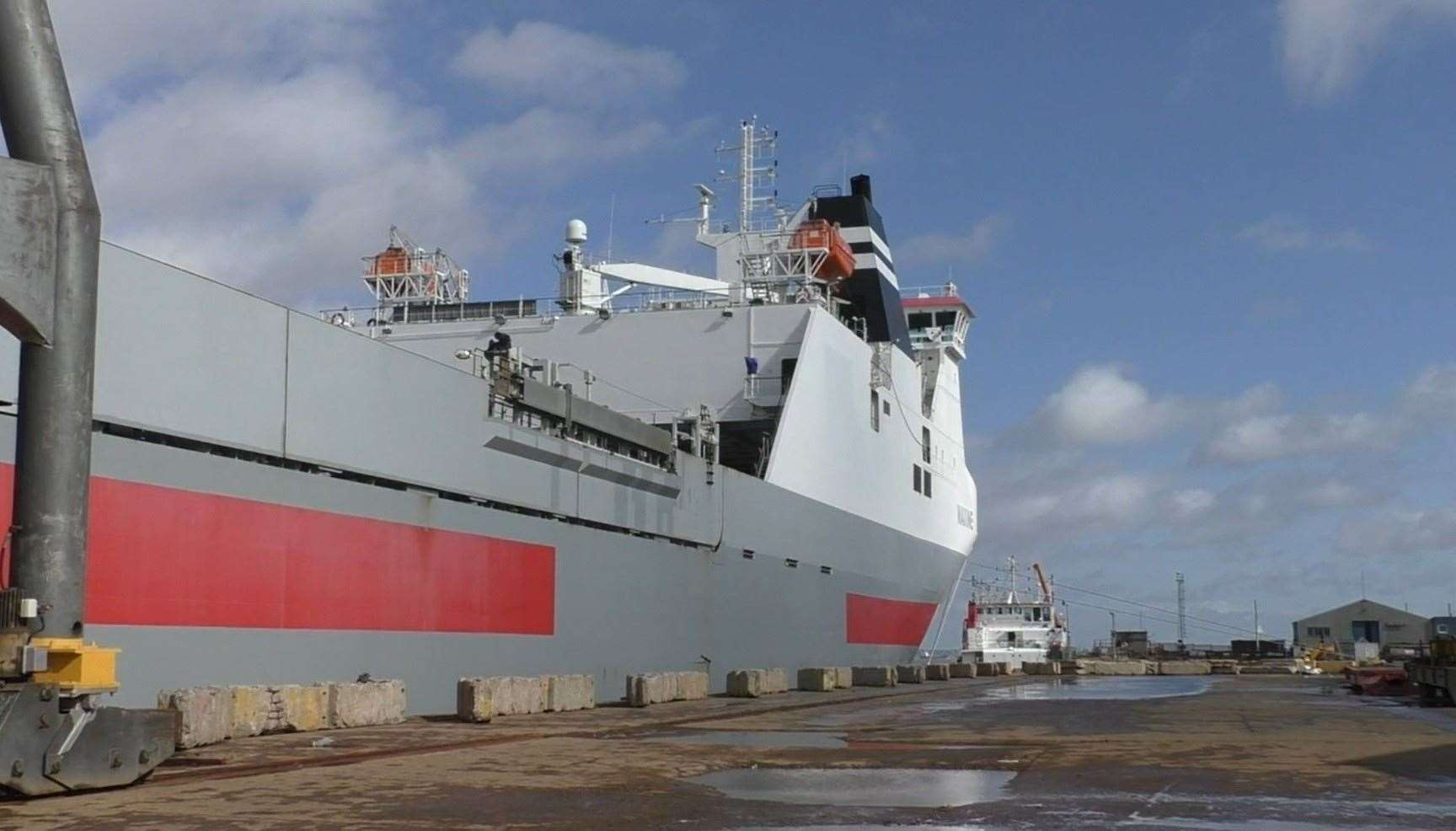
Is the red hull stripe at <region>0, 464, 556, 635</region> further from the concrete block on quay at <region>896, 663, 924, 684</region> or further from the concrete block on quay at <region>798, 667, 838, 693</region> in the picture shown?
the concrete block on quay at <region>896, 663, 924, 684</region>

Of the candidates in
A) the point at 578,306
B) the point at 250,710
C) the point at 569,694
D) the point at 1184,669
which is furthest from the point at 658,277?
the point at 1184,669

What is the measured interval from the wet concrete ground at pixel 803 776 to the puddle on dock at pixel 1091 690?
7.71 meters

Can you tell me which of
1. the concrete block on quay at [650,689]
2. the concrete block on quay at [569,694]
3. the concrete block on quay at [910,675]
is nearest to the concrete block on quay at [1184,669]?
the concrete block on quay at [910,675]

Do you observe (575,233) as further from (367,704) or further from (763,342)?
(367,704)

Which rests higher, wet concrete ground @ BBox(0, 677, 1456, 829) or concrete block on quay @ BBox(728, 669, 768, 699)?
wet concrete ground @ BBox(0, 677, 1456, 829)

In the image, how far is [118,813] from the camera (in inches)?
308

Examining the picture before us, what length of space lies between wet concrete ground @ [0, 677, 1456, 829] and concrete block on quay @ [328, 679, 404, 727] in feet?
1.14

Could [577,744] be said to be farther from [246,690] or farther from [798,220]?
[798,220]

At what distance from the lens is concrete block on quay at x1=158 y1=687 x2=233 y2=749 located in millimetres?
12211

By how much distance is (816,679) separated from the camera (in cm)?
2658

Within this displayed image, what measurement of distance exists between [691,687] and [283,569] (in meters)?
8.47

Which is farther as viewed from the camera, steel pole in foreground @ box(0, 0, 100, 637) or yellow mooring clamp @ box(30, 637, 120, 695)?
steel pole in foreground @ box(0, 0, 100, 637)

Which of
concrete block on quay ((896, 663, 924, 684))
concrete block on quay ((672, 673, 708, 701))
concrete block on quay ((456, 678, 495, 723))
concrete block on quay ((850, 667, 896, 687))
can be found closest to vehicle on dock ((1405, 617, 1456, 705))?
concrete block on quay ((850, 667, 896, 687))

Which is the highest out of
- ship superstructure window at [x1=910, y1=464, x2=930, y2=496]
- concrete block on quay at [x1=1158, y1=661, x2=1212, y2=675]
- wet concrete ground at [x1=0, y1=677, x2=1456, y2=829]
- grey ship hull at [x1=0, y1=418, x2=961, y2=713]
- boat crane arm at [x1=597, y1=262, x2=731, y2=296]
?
boat crane arm at [x1=597, y1=262, x2=731, y2=296]
